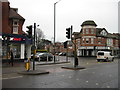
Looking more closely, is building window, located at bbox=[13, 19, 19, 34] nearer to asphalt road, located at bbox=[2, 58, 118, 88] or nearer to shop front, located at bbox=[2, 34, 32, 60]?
shop front, located at bbox=[2, 34, 32, 60]

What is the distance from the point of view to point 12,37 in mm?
22516

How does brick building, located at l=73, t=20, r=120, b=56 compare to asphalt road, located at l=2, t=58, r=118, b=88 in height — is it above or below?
above

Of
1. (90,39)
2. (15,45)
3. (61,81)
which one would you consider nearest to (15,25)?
(15,45)

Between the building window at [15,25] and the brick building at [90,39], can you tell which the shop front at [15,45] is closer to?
the building window at [15,25]

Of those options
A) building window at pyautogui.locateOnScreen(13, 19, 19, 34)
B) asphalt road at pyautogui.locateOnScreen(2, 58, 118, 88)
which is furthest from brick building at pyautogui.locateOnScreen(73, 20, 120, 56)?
asphalt road at pyautogui.locateOnScreen(2, 58, 118, 88)

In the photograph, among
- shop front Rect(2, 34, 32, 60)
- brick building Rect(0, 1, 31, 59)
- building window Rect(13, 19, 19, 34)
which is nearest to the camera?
shop front Rect(2, 34, 32, 60)

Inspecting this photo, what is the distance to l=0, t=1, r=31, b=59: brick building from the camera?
22375mm

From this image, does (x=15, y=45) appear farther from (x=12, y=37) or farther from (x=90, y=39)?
(x=90, y=39)

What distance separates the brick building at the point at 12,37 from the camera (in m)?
22.4

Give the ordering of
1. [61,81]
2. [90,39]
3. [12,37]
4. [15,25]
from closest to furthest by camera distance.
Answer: [61,81]
[12,37]
[15,25]
[90,39]

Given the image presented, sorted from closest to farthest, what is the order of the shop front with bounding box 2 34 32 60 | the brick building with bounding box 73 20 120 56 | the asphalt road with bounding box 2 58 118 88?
the asphalt road with bounding box 2 58 118 88 < the shop front with bounding box 2 34 32 60 < the brick building with bounding box 73 20 120 56

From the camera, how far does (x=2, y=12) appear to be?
26.0m

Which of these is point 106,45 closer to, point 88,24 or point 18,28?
point 88,24

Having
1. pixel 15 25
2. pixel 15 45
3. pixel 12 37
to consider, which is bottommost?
pixel 15 45
